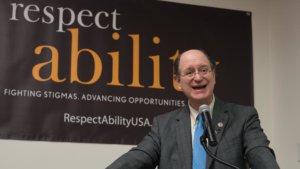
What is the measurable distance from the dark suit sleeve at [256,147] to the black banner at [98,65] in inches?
57.1

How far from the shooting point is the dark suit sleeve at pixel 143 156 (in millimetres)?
1887

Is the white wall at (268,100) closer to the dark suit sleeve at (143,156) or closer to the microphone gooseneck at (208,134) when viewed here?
the dark suit sleeve at (143,156)

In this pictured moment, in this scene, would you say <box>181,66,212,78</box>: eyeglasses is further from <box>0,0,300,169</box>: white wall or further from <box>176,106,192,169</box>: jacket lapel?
<box>0,0,300,169</box>: white wall

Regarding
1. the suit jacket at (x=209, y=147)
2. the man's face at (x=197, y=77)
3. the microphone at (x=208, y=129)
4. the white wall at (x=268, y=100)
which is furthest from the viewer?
the white wall at (x=268, y=100)

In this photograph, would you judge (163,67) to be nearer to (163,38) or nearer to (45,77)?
(163,38)

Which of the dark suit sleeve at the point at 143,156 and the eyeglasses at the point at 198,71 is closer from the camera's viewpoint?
the dark suit sleeve at the point at 143,156

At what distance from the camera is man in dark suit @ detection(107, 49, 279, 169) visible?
6.01ft

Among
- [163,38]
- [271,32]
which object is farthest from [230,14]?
[163,38]

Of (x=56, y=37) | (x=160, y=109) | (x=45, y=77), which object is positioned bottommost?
(x=160, y=109)

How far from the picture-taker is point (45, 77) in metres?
3.12

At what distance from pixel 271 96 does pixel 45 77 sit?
5.59 ft

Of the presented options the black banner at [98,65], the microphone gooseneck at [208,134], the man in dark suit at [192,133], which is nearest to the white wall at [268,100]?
the black banner at [98,65]

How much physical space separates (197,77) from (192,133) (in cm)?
24

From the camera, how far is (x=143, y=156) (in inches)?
77.1
